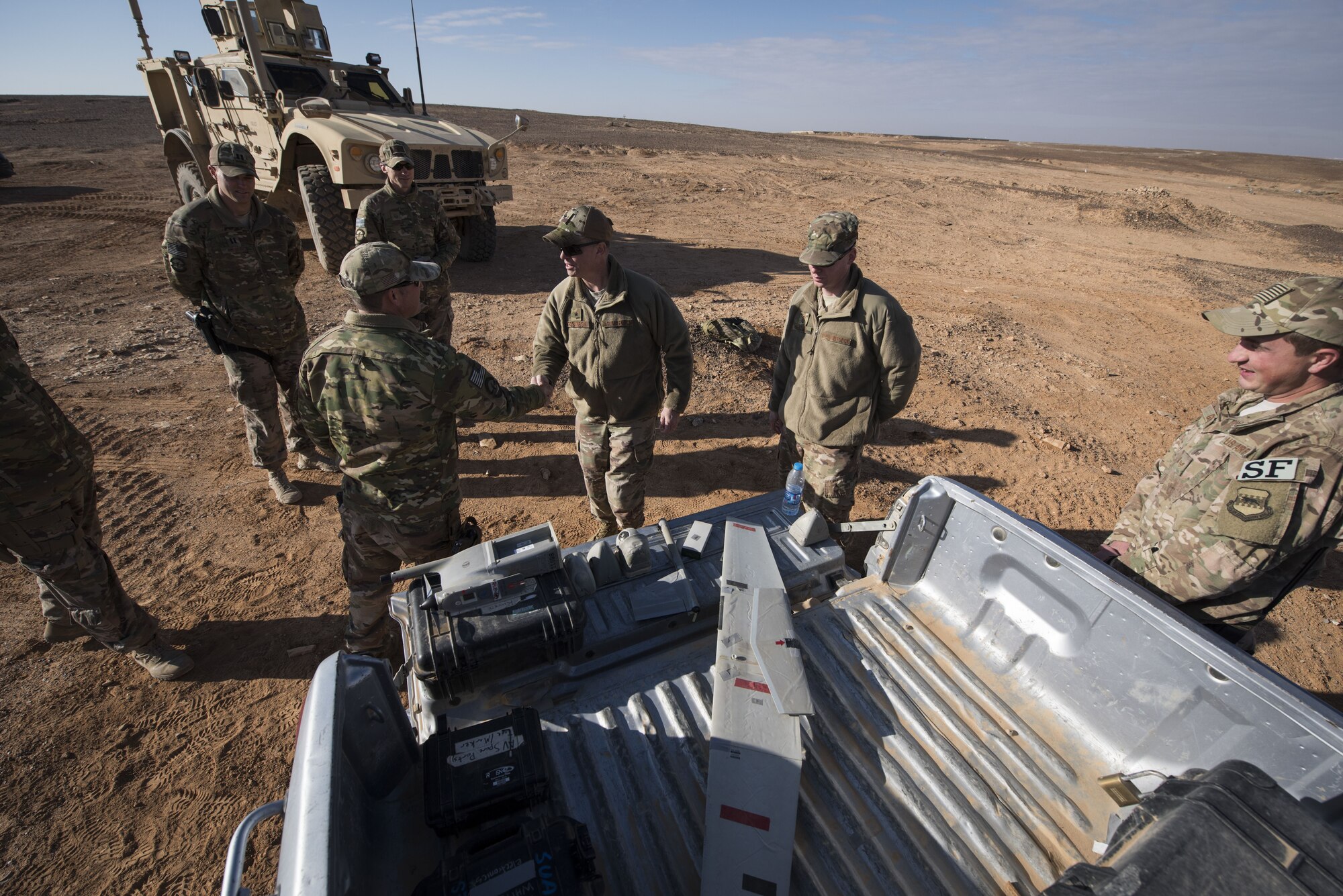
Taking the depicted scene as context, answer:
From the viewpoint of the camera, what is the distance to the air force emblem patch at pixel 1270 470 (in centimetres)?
168

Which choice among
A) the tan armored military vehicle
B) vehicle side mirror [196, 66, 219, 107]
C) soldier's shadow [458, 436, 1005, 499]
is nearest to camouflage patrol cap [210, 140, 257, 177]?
soldier's shadow [458, 436, 1005, 499]

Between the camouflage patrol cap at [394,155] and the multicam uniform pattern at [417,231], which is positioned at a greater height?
the camouflage patrol cap at [394,155]

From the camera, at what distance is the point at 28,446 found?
90.0 inches

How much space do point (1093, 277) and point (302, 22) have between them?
12.4 meters

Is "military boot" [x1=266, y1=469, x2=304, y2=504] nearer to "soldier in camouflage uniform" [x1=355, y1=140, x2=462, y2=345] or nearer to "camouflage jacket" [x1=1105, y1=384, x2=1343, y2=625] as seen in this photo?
"soldier in camouflage uniform" [x1=355, y1=140, x2=462, y2=345]

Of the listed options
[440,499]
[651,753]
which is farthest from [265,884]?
[651,753]

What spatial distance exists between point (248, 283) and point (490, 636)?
3.22 metres

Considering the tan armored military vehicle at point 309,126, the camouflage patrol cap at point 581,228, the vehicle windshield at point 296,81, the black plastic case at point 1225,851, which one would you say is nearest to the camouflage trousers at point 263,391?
the camouflage patrol cap at point 581,228

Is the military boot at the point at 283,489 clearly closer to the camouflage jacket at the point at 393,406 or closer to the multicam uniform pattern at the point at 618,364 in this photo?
the camouflage jacket at the point at 393,406

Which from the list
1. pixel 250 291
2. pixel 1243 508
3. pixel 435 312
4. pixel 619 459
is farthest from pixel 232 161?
pixel 1243 508

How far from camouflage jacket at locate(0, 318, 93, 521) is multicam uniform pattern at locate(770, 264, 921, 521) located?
323cm

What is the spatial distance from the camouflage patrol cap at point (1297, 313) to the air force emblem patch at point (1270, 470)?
335 mm

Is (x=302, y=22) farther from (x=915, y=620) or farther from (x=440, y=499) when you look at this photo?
(x=915, y=620)

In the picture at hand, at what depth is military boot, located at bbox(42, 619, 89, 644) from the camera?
2883 millimetres
